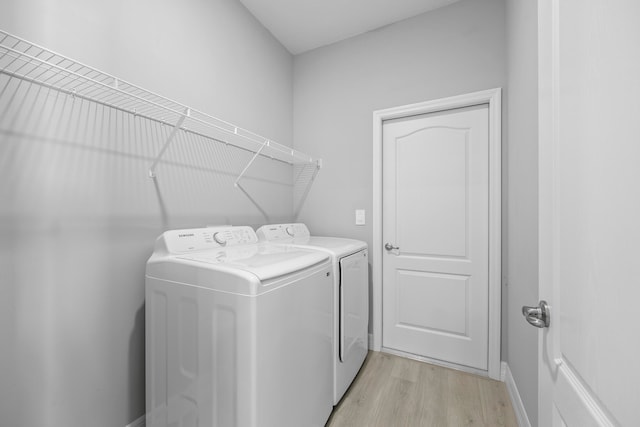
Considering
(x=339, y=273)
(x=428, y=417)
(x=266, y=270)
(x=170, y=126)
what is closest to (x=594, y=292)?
(x=266, y=270)

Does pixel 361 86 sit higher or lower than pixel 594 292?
higher

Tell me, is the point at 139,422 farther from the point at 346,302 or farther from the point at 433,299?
the point at 433,299

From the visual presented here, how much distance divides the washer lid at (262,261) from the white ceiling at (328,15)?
77.4 inches

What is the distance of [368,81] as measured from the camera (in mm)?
2332

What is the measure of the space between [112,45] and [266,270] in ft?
4.34

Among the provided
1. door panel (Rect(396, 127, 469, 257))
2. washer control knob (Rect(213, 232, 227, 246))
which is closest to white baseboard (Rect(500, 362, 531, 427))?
door panel (Rect(396, 127, 469, 257))

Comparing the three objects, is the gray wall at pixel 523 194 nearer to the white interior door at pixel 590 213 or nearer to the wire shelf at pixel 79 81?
the white interior door at pixel 590 213

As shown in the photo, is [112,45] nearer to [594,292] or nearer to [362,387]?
[594,292]

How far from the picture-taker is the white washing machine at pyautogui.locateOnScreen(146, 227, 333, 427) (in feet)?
3.14

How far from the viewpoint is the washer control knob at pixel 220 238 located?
1.56 metres

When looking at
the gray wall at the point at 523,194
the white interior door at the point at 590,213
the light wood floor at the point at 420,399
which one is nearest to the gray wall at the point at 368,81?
the gray wall at the point at 523,194

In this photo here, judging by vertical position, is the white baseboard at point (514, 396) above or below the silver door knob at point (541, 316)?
below

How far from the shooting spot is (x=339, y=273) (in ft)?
5.18

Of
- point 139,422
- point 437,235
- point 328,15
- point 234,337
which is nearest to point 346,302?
point 234,337
